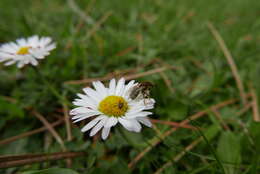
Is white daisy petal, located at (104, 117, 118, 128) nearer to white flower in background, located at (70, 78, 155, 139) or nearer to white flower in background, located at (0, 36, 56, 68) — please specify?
white flower in background, located at (70, 78, 155, 139)

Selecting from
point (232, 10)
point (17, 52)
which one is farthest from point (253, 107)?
point (232, 10)

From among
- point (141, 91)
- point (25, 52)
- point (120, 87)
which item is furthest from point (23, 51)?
point (141, 91)

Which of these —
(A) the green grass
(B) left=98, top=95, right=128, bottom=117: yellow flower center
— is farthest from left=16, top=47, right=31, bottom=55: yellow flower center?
(B) left=98, top=95, right=128, bottom=117: yellow flower center

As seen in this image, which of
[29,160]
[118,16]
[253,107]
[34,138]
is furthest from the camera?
[118,16]

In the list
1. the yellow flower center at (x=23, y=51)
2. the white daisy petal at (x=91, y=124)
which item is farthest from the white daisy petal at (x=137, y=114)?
the yellow flower center at (x=23, y=51)

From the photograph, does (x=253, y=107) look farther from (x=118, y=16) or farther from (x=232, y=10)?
(x=232, y=10)

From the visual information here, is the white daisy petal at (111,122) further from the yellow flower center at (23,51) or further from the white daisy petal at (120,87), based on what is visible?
the yellow flower center at (23,51)

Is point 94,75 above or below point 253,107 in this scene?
above
